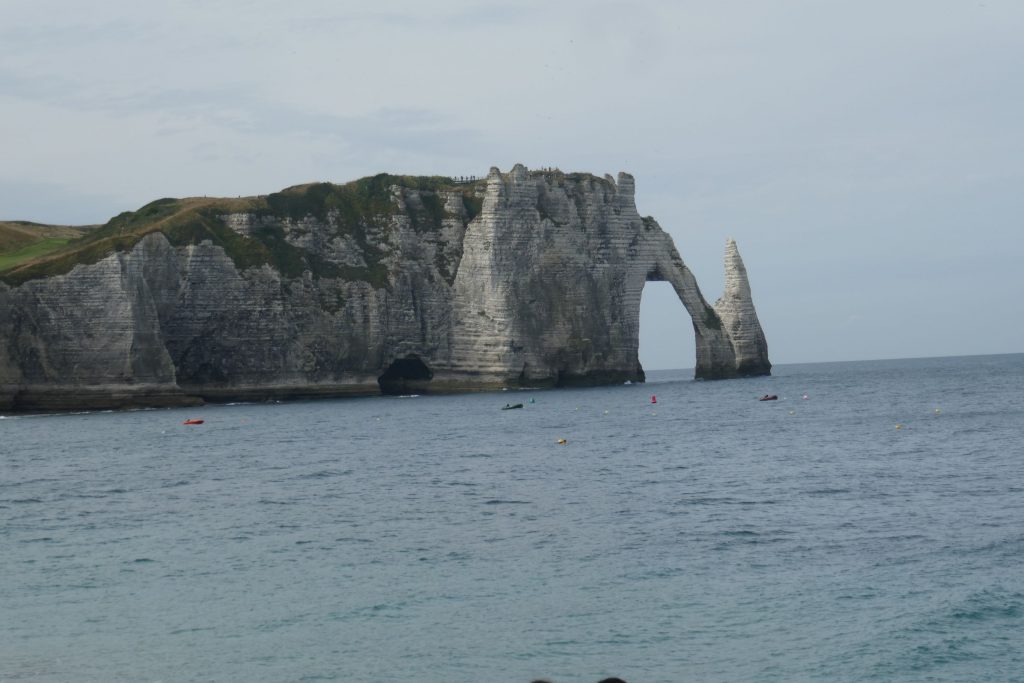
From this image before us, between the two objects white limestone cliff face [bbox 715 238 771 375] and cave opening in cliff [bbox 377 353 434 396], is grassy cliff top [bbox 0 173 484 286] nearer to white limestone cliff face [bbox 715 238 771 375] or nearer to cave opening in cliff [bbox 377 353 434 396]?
cave opening in cliff [bbox 377 353 434 396]

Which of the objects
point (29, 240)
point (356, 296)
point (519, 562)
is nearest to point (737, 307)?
point (356, 296)

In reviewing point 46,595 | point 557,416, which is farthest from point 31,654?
point 557,416

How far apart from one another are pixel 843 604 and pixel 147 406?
9046cm

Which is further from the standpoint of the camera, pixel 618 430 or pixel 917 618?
pixel 618 430

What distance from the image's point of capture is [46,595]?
98.6 feet

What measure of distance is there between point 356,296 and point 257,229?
11573mm

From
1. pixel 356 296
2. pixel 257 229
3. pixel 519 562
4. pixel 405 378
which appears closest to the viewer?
pixel 519 562

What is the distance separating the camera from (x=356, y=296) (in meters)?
122

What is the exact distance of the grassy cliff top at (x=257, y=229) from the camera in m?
110

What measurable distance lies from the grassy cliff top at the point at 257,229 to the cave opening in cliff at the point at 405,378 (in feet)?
39.3

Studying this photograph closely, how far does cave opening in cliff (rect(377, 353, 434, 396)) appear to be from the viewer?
131725 millimetres

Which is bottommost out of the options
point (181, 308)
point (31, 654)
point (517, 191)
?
point (31, 654)

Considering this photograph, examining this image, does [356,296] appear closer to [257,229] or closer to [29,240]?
[257,229]

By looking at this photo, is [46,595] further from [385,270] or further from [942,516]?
[385,270]
